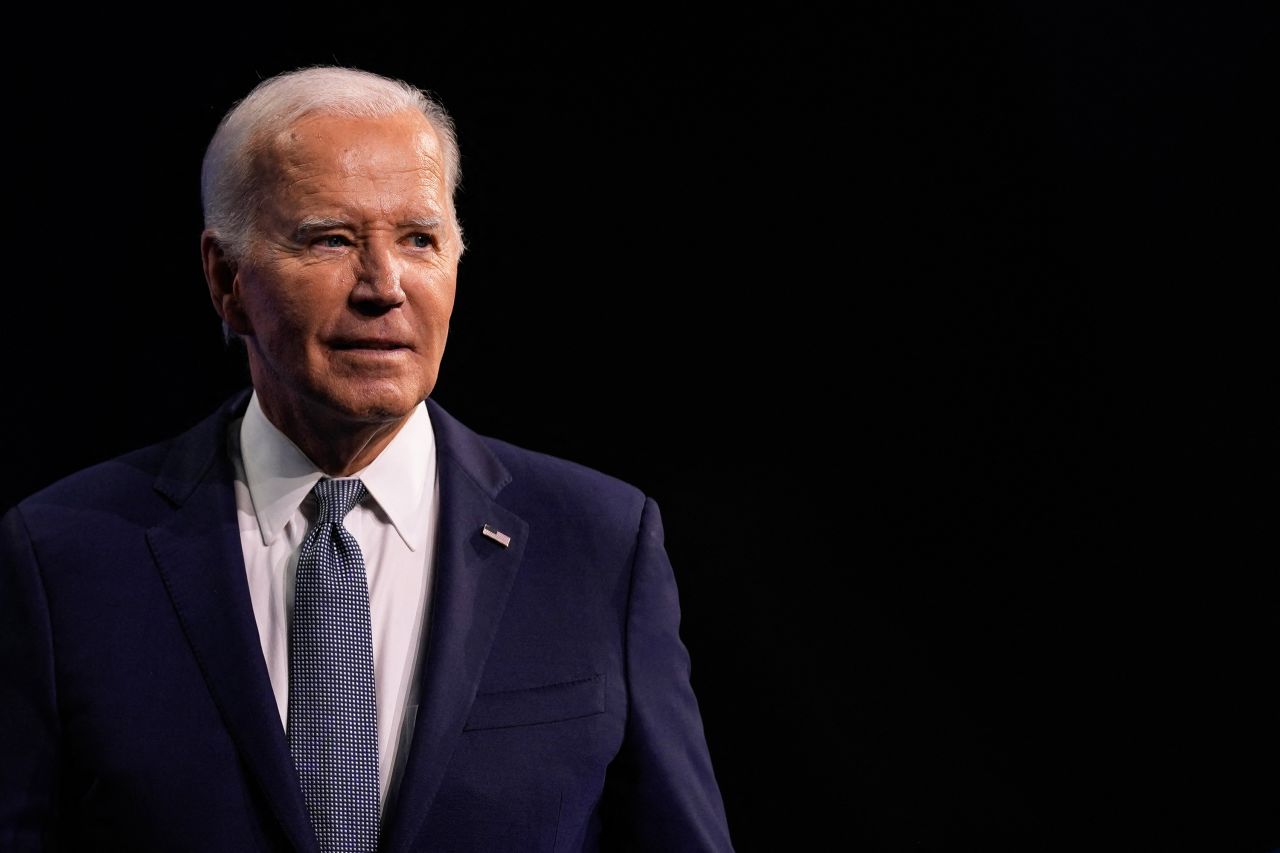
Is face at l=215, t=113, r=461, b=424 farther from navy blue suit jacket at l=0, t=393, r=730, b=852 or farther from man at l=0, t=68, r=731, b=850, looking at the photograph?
navy blue suit jacket at l=0, t=393, r=730, b=852

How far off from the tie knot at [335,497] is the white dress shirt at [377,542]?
12mm

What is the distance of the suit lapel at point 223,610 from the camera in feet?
5.35

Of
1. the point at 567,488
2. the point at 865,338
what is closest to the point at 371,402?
the point at 567,488

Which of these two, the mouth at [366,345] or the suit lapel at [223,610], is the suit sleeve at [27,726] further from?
the mouth at [366,345]

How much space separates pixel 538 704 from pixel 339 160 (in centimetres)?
67

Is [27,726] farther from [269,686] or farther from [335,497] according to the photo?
[335,497]

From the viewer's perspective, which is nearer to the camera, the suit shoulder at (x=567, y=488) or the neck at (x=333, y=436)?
the neck at (x=333, y=436)

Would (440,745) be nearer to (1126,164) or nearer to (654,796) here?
(654,796)

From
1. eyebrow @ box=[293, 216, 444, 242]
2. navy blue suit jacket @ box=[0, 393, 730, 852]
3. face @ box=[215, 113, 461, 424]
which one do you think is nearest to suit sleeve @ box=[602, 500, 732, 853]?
navy blue suit jacket @ box=[0, 393, 730, 852]

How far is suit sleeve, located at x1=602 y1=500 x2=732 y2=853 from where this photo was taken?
5.91 ft

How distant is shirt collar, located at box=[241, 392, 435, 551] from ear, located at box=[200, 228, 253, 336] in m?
0.11

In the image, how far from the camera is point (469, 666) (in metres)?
1.72

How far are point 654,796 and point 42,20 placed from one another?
1.47 metres

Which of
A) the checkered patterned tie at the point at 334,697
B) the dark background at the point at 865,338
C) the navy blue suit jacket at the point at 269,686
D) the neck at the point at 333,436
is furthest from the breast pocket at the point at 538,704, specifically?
Result: the dark background at the point at 865,338
